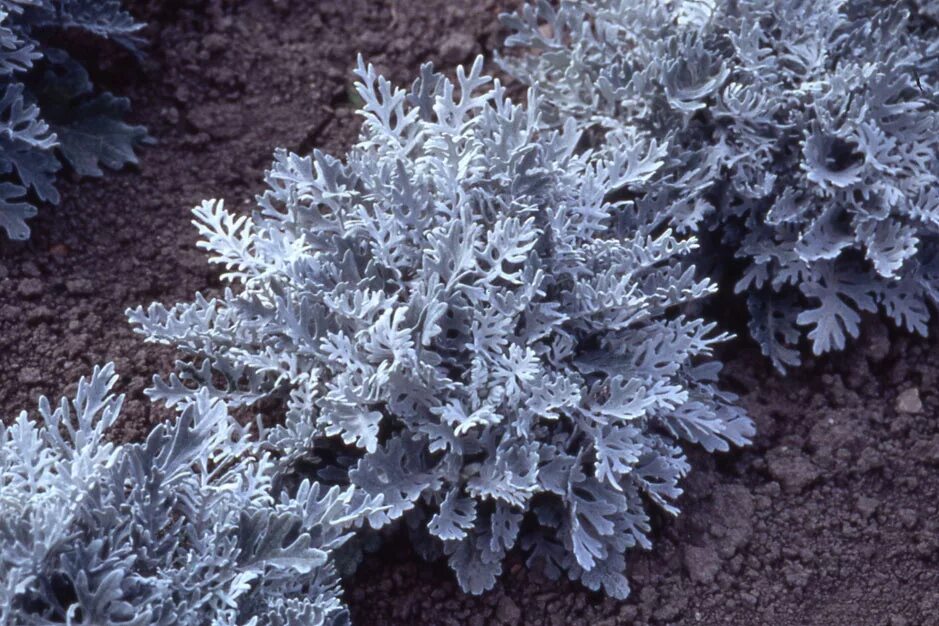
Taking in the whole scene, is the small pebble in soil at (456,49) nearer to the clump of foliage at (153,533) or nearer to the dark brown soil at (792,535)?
the dark brown soil at (792,535)

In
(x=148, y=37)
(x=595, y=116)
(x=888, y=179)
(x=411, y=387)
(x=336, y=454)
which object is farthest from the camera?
(x=148, y=37)

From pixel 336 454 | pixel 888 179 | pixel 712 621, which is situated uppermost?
pixel 888 179

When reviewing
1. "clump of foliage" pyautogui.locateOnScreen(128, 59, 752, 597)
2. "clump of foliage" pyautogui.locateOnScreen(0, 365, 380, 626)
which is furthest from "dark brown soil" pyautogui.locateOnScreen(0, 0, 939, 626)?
"clump of foliage" pyautogui.locateOnScreen(0, 365, 380, 626)

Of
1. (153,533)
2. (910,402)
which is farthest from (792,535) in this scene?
(153,533)

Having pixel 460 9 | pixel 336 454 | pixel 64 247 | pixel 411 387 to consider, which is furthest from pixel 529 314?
pixel 460 9

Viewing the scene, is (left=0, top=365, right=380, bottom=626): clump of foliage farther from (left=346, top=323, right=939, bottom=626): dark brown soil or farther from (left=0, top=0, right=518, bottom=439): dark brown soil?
(left=0, top=0, right=518, bottom=439): dark brown soil

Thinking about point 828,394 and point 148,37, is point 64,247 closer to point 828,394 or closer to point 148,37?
point 148,37

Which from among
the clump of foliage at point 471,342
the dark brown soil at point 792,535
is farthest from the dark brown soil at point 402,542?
the clump of foliage at point 471,342
